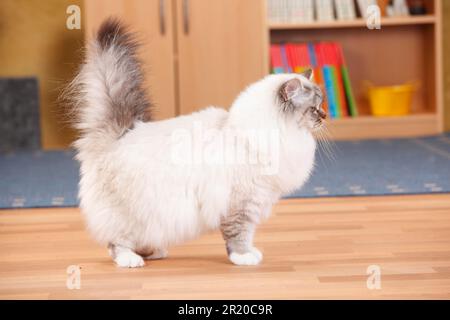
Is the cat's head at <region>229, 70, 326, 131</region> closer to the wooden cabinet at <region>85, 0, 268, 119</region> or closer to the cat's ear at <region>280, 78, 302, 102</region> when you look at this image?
the cat's ear at <region>280, 78, 302, 102</region>

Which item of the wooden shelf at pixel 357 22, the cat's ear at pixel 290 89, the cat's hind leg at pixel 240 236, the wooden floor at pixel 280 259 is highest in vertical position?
the wooden shelf at pixel 357 22

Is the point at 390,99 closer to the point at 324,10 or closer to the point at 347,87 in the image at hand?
the point at 347,87

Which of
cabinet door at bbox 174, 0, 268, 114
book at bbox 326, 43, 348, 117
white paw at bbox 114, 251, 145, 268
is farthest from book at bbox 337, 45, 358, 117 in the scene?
white paw at bbox 114, 251, 145, 268

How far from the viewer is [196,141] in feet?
6.51

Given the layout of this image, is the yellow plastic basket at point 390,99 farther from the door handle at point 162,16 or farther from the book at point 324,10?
the door handle at point 162,16

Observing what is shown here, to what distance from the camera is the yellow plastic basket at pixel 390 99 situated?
4.45m

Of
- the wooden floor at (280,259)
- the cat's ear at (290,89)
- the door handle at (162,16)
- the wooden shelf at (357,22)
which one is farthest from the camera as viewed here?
the wooden shelf at (357,22)

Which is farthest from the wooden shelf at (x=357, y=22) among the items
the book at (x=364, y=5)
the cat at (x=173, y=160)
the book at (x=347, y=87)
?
the cat at (x=173, y=160)

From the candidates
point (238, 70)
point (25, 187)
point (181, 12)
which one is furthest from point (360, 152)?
point (25, 187)

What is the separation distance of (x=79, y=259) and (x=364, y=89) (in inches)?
113

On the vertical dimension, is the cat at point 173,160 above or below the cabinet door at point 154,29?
below

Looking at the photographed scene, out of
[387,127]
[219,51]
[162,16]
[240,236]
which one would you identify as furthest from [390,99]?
[240,236]

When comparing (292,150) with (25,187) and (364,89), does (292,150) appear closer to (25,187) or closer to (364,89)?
(25,187)

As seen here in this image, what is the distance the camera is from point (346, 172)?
3400mm
